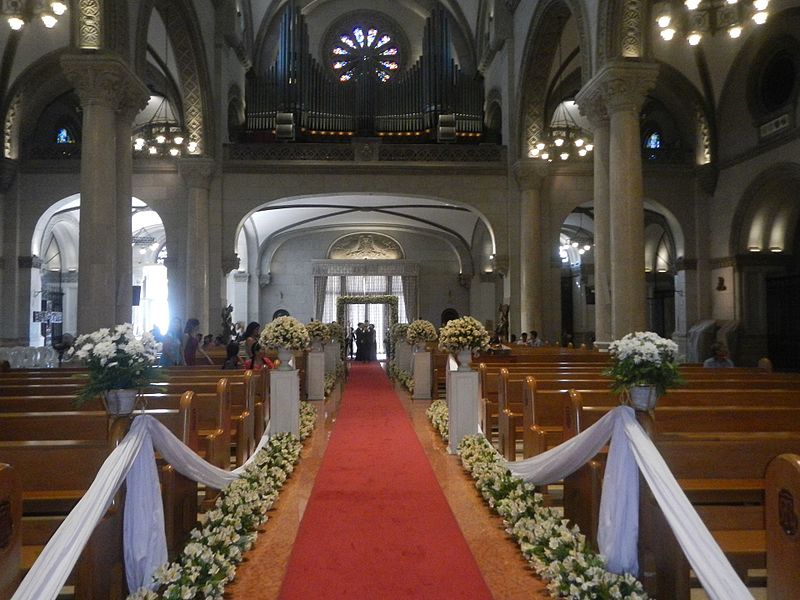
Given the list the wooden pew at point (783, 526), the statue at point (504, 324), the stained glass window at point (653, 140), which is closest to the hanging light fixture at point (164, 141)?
the statue at point (504, 324)

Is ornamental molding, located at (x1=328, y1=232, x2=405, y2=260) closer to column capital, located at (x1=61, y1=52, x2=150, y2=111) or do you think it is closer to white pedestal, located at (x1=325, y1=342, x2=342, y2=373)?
white pedestal, located at (x1=325, y1=342, x2=342, y2=373)

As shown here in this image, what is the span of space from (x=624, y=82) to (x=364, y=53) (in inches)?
515

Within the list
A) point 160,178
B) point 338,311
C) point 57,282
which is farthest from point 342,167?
point 57,282

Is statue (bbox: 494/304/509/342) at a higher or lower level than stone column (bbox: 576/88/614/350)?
lower

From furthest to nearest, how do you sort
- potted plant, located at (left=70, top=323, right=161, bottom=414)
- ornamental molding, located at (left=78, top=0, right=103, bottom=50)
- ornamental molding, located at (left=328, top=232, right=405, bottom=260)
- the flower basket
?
ornamental molding, located at (left=328, top=232, right=405, bottom=260)
ornamental molding, located at (left=78, top=0, right=103, bottom=50)
the flower basket
potted plant, located at (left=70, top=323, right=161, bottom=414)

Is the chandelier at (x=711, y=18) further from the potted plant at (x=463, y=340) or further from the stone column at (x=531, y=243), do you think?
the stone column at (x=531, y=243)

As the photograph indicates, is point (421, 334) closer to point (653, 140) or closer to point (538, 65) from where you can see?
point (538, 65)

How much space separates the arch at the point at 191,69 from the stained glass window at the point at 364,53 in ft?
21.3

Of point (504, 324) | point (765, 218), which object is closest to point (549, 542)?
point (504, 324)

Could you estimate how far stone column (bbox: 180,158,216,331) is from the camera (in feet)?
51.3

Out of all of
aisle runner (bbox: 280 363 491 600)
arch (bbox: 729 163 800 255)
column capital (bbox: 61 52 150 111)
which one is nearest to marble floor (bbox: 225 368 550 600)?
aisle runner (bbox: 280 363 491 600)

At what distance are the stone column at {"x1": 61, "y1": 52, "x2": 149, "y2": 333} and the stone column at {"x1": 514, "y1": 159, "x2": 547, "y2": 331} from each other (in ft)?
31.8

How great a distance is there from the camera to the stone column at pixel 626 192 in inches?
391

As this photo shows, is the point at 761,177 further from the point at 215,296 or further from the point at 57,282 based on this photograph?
the point at 57,282
